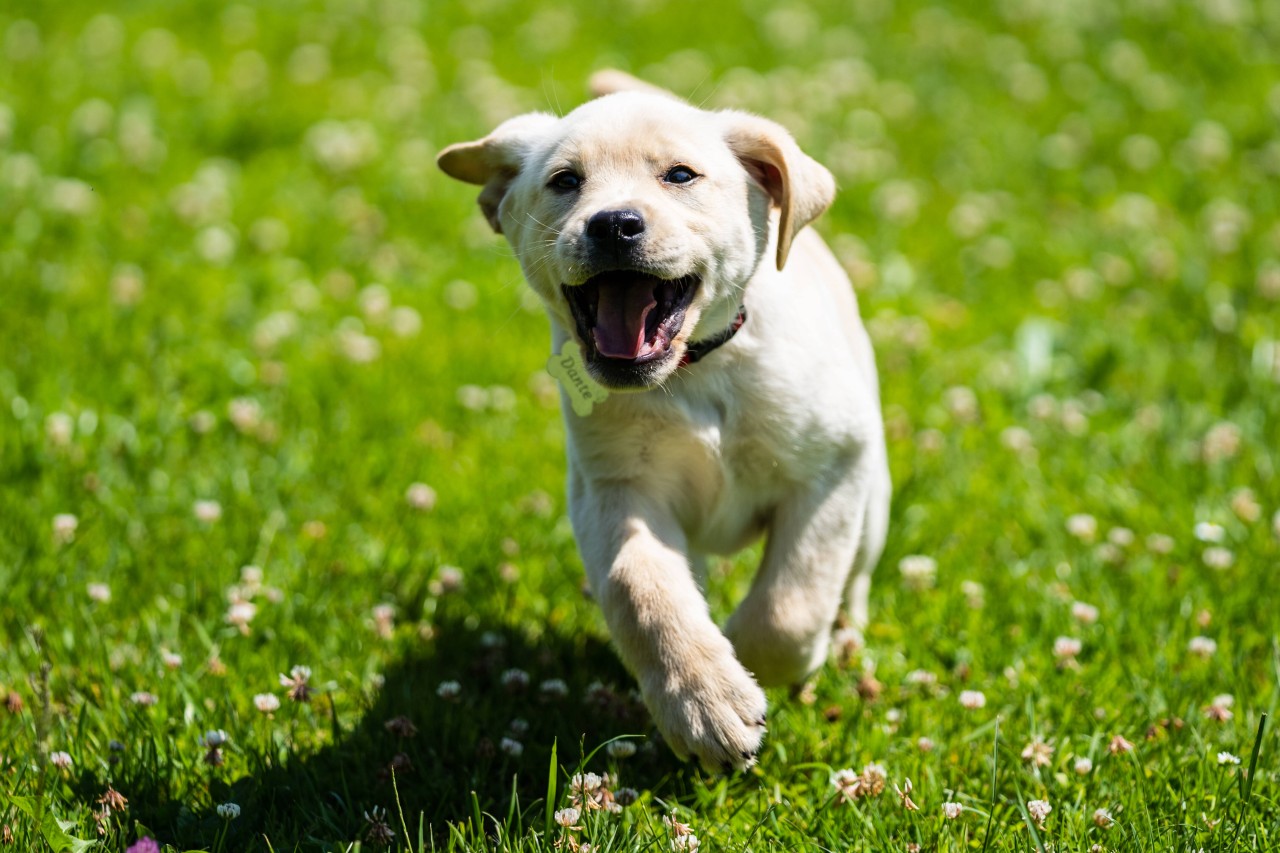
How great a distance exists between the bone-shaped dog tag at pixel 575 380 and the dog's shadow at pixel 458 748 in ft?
2.29

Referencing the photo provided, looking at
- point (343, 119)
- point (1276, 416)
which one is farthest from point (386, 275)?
point (1276, 416)

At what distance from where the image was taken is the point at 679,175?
3062mm

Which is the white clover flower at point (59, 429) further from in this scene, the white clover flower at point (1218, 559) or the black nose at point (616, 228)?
the white clover flower at point (1218, 559)

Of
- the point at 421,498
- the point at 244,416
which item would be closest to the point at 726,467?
the point at 421,498

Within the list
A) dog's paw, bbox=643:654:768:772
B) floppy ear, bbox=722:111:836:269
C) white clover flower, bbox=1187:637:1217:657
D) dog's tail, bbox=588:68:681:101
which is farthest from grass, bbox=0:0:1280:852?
floppy ear, bbox=722:111:836:269

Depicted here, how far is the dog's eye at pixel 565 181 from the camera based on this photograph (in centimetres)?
310

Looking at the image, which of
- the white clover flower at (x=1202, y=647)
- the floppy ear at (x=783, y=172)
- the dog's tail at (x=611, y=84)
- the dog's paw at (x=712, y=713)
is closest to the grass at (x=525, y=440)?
the white clover flower at (x=1202, y=647)

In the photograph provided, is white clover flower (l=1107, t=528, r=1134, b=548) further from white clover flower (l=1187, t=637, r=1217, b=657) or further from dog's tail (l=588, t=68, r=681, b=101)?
dog's tail (l=588, t=68, r=681, b=101)

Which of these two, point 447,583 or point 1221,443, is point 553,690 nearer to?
point 447,583

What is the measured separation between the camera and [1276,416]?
477 cm

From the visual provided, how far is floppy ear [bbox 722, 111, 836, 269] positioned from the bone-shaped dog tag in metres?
0.50

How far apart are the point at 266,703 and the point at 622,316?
1163 millimetres

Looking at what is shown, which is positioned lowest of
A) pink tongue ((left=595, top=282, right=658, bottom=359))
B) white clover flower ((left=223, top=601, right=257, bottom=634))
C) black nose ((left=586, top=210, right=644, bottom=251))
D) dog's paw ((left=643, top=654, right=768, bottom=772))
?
white clover flower ((left=223, top=601, right=257, bottom=634))

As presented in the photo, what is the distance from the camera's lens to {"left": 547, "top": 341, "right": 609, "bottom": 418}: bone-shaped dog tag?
10.2 feet
